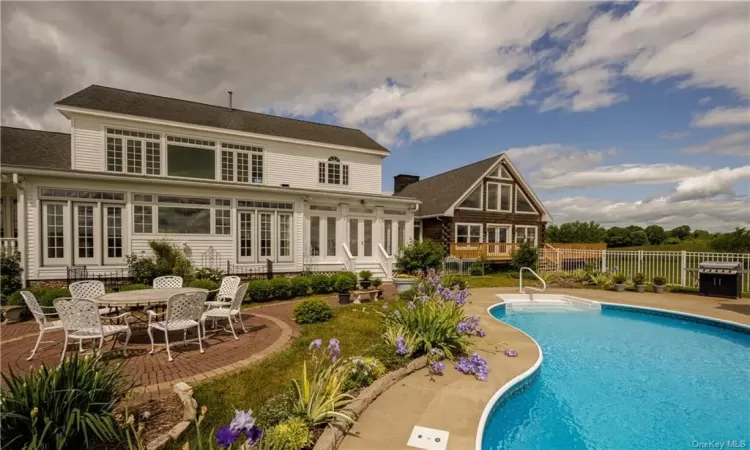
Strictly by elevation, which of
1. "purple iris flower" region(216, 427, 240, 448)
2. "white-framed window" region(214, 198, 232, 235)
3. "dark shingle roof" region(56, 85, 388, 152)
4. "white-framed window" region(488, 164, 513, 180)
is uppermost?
"dark shingle roof" region(56, 85, 388, 152)

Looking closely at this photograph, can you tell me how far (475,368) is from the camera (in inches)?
210

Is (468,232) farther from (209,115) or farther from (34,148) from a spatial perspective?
(34,148)

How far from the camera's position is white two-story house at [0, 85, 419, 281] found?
11570 millimetres

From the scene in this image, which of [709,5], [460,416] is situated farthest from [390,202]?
[460,416]

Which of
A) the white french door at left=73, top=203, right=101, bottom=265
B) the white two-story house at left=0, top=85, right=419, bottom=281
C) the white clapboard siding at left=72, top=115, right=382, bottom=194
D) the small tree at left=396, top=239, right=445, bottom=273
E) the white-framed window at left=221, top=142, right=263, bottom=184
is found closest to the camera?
the white two-story house at left=0, top=85, right=419, bottom=281

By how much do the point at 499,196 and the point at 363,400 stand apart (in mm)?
22670

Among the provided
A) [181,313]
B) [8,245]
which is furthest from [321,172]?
[181,313]

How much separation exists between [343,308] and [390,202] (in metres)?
8.72

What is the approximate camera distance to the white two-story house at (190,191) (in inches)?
456

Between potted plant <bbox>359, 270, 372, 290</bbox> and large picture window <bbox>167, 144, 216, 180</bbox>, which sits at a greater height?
large picture window <bbox>167, 144, 216, 180</bbox>

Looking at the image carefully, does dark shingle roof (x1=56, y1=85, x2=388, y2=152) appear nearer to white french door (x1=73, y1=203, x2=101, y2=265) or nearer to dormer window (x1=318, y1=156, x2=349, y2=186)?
dormer window (x1=318, y1=156, x2=349, y2=186)

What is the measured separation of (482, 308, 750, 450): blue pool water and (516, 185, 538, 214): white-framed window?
16.7 metres

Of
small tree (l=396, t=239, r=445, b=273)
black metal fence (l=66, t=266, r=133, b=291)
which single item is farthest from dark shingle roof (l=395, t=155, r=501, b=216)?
black metal fence (l=66, t=266, r=133, b=291)

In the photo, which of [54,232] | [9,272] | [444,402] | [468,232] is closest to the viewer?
[444,402]
